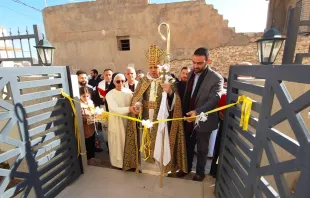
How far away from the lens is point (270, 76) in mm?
1293

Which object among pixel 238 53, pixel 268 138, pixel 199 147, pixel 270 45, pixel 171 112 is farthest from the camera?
pixel 238 53

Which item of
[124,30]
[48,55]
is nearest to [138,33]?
[124,30]

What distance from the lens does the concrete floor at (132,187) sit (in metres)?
2.60

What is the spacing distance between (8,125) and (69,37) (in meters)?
10.1

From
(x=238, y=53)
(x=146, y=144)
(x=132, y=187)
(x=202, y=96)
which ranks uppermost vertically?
(x=238, y=53)

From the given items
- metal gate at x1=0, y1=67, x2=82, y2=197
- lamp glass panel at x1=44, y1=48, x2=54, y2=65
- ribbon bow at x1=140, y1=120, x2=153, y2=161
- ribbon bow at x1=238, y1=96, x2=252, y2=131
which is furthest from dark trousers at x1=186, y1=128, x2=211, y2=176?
lamp glass panel at x1=44, y1=48, x2=54, y2=65

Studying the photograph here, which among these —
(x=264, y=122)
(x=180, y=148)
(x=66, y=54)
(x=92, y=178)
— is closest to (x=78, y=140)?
(x=92, y=178)

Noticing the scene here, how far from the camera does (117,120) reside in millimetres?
2992

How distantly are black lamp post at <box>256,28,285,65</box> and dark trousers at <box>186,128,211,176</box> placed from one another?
4.27ft

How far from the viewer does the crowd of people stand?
8.10 feet

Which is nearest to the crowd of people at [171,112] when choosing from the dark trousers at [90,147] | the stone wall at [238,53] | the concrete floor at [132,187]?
the concrete floor at [132,187]

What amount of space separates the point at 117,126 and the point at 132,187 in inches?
40.5

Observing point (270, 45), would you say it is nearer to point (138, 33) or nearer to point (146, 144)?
point (146, 144)

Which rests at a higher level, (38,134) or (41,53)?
(41,53)
